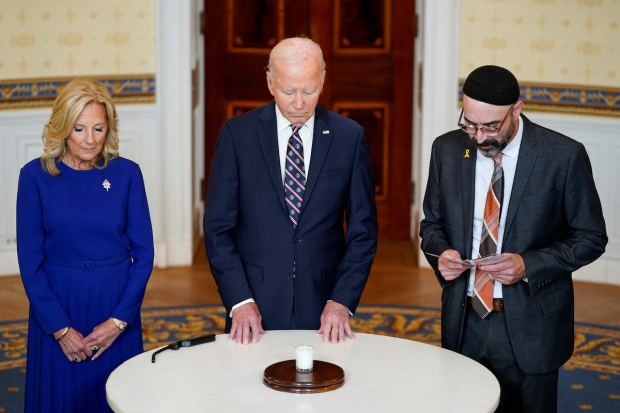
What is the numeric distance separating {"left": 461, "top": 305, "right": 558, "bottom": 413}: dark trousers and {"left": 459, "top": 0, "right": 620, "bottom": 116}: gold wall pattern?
392 cm

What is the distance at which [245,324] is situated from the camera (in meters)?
2.64

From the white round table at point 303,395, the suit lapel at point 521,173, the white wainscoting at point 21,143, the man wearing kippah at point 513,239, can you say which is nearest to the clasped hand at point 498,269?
the man wearing kippah at point 513,239

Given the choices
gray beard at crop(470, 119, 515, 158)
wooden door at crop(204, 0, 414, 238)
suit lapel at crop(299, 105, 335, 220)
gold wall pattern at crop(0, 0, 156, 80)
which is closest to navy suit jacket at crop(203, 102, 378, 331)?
suit lapel at crop(299, 105, 335, 220)

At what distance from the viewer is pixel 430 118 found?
21.4 feet

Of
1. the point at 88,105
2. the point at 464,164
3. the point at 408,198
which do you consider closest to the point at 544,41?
the point at 408,198

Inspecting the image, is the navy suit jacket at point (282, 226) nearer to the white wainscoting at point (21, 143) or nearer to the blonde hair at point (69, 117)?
the blonde hair at point (69, 117)

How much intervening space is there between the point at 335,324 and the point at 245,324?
286 millimetres

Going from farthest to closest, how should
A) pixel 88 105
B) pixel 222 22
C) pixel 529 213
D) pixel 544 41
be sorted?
pixel 222 22 → pixel 544 41 → pixel 88 105 → pixel 529 213

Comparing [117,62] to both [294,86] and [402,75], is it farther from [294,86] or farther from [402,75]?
[294,86]

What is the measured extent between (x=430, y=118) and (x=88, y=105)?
4043 millimetres

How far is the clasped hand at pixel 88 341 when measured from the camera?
2.85m

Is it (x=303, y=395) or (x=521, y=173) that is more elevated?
(x=521, y=173)

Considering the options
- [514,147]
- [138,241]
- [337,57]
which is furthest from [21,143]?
[514,147]

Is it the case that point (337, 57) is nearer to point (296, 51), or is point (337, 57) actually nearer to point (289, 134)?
point (289, 134)
